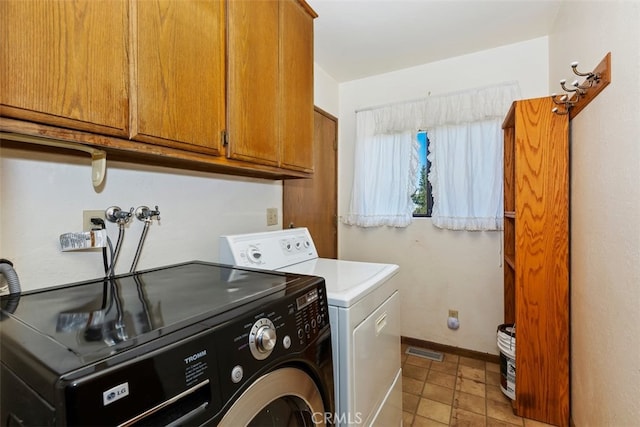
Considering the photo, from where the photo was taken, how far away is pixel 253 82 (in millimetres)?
1378

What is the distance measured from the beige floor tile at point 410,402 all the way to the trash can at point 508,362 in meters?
0.58

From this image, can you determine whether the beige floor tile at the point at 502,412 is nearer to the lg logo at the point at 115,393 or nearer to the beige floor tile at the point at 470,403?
the beige floor tile at the point at 470,403

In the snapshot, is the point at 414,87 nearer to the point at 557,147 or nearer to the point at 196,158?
the point at 557,147

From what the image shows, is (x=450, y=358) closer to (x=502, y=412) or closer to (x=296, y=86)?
(x=502, y=412)

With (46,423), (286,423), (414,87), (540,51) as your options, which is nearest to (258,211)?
(286,423)

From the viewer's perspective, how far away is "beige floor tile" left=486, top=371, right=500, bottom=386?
2.18m

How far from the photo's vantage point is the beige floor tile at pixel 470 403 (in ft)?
6.27

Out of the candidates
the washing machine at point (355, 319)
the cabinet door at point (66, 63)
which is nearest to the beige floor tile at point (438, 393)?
the washing machine at point (355, 319)

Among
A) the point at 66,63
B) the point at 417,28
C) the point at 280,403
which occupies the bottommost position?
the point at 280,403

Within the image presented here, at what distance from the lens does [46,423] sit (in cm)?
45

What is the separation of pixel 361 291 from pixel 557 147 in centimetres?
152

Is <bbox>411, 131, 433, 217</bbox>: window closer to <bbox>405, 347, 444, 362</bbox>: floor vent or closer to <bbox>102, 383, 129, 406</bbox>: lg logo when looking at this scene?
<bbox>405, 347, 444, 362</bbox>: floor vent

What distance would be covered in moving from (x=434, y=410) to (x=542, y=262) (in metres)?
1.13

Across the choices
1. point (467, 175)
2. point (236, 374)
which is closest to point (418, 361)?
point (467, 175)
